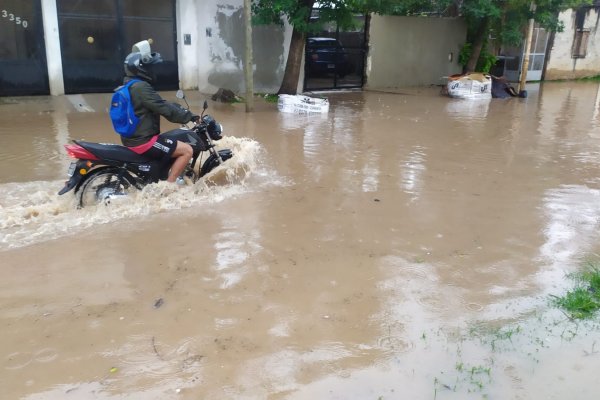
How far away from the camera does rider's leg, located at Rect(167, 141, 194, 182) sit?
5.82m

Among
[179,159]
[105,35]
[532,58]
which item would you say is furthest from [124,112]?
[532,58]

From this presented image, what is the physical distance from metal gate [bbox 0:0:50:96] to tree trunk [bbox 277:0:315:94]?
5.61 m

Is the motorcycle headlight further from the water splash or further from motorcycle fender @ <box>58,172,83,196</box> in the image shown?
motorcycle fender @ <box>58,172,83,196</box>

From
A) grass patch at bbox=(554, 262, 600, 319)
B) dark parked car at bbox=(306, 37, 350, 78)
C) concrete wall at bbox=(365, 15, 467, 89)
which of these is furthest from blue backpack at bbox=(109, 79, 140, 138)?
concrete wall at bbox=(365, 15, 467, 89)

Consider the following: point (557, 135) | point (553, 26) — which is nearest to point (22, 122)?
point (557, 135)

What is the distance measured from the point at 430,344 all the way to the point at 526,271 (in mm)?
1551

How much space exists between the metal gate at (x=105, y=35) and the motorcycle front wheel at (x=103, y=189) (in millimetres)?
6818

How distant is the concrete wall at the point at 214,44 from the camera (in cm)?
1317

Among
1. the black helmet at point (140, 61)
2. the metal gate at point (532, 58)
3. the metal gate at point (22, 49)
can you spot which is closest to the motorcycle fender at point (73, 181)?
the black helmet at point (140, 61)

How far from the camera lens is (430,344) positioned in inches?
137

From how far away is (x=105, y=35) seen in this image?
12.1 meters

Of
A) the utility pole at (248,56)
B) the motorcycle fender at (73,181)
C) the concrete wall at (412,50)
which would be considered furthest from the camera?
the concrete wall at (412,50)

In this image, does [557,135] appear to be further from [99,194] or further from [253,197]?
[99,194]

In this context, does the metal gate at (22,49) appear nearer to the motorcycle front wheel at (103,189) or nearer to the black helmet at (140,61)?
the motorcycle front wheel at (103,189)
